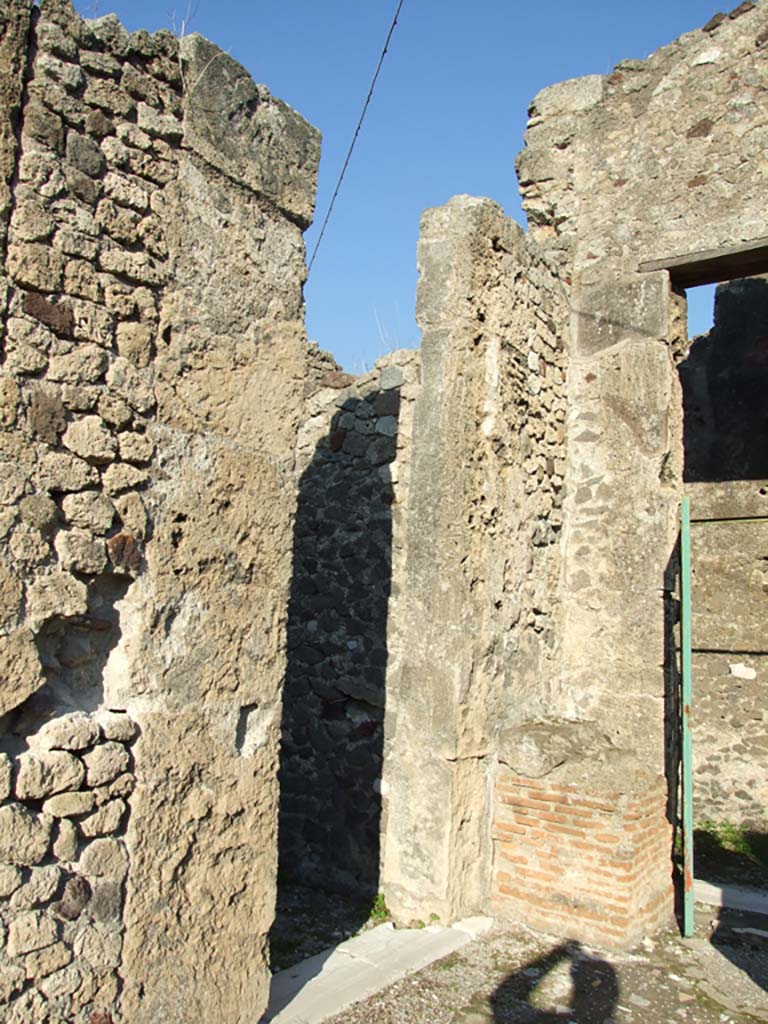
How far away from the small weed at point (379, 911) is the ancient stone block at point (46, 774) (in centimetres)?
288

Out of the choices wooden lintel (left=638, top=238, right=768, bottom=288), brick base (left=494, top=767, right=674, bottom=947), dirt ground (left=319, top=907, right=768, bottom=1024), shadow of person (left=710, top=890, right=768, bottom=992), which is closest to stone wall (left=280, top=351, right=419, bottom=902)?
brick base (left=494, top=767, right=674, bottom=947)

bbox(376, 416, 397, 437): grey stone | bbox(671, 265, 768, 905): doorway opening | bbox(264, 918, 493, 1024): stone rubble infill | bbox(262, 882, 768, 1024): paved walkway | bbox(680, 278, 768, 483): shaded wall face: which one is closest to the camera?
bbox(264, 918, 493, 1024): stone rubble infill

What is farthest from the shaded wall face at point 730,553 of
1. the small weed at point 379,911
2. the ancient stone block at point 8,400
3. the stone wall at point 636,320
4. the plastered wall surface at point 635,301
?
the ancient stone block at point 8,400

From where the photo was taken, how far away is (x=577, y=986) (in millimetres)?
3893

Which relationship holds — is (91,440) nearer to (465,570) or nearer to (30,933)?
(30,933)

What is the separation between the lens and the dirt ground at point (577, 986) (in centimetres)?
356

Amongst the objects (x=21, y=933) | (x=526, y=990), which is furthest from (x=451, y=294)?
(x=21, y=933)

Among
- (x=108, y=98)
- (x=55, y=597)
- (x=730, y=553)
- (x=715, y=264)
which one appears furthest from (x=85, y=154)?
(x=730, y=553)

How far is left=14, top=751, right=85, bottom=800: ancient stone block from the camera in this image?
2188 mm

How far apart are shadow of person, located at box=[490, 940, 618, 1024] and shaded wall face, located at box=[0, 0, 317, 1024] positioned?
1.32m

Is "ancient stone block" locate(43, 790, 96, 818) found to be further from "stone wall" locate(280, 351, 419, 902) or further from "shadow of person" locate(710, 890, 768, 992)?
"shadow of person" locate(710, 890, 768, 992)

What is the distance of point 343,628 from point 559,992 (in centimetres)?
251

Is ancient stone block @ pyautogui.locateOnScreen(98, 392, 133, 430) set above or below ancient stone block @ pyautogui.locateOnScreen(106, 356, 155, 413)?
below

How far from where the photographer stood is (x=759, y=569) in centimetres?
808
